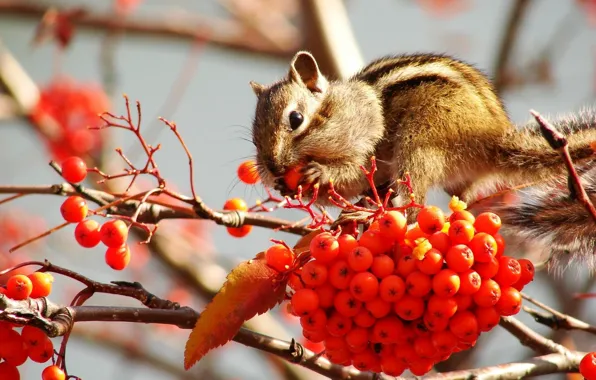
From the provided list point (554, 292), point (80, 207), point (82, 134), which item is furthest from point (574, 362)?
point (82, 134)

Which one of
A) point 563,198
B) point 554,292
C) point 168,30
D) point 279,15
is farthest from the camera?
point 279,15

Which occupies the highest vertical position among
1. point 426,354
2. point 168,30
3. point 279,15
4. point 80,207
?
point 279,15

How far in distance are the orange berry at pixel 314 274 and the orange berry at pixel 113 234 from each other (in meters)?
0.64

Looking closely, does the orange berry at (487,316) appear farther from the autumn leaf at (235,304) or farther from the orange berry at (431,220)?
the autumn leaf at (235,304)

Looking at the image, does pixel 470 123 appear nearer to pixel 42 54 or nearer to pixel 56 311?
pixel 56 311

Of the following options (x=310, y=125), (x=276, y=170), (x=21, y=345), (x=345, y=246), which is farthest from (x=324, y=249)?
(x=310, y=125)

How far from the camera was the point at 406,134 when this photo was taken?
3609mm

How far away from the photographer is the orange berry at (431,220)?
2189mm

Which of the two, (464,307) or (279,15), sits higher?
(279,15)

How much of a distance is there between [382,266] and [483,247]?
27cm

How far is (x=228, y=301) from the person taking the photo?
90.3 inches

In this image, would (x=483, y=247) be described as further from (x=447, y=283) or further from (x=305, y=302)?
(x=305, y=302)

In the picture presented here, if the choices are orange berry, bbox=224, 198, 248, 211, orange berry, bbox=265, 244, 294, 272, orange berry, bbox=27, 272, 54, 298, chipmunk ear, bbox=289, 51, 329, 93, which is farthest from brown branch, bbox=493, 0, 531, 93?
orange berry, bbox=27, 272, 54, 298

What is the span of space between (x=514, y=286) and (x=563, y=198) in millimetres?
846
